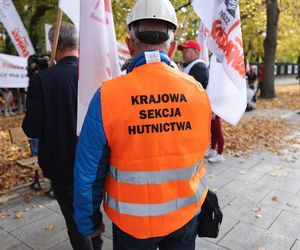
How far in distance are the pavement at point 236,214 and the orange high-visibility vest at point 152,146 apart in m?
1.93

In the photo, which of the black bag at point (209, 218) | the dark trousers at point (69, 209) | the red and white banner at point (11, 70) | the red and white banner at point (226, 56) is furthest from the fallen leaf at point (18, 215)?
the red and white banner at point (11, 70)

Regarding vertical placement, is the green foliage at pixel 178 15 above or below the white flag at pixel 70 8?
above

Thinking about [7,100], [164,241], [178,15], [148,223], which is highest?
[178,15]

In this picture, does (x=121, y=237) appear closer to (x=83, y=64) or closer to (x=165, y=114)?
(x=165, y=114)

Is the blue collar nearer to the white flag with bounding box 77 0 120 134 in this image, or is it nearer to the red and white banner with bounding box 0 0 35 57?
the white flag with bounding box 77 0 120 134

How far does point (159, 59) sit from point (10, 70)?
9.11 meters

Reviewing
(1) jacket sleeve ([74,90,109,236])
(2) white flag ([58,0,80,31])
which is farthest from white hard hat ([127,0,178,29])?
(2) white flag ([58,0,80,31])

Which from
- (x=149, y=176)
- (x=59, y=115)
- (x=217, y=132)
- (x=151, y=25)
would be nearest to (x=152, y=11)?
(x=151, y=25)

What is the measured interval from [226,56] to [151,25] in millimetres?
1810

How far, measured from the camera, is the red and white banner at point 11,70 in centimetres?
949

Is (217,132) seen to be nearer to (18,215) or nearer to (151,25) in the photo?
(18,215)

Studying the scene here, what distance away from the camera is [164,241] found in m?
1.86


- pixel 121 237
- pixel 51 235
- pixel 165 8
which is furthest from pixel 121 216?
pixel 51 235

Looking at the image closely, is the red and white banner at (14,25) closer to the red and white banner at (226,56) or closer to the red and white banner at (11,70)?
the red and white banner at (11,70)
